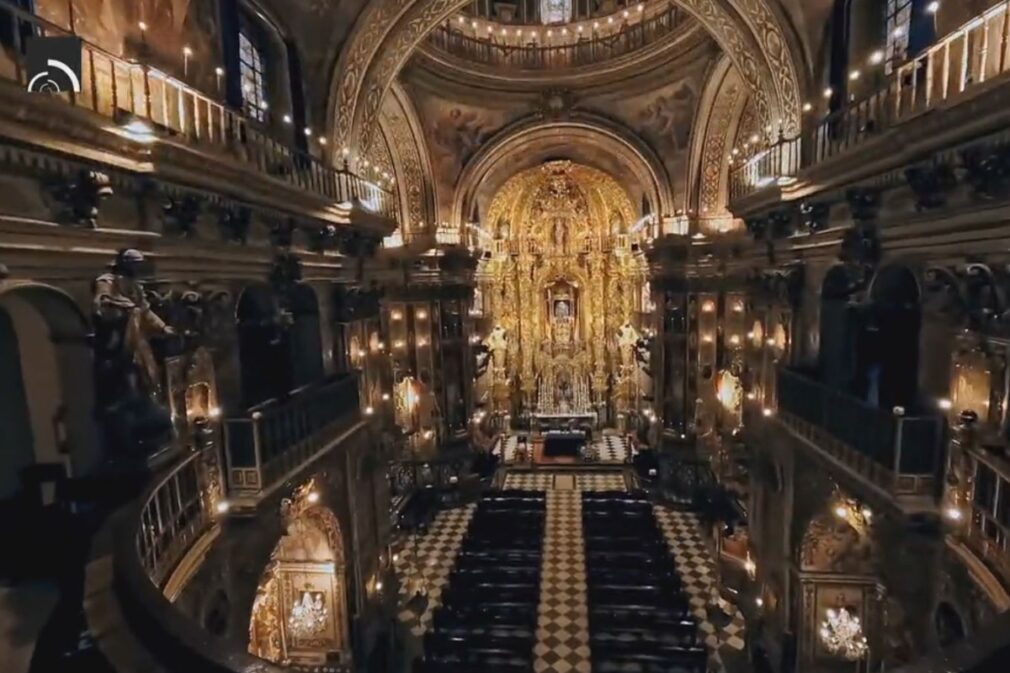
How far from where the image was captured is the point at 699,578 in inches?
611

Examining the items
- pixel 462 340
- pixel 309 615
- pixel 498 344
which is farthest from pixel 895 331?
pixel 498 344

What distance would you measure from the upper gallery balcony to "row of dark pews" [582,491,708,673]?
15.0 meters

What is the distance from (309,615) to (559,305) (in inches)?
847

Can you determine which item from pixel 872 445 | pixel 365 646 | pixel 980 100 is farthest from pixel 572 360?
pixel 980 100

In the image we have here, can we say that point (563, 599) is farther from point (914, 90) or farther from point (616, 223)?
point (616, 223)

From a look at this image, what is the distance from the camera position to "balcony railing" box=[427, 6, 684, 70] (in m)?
17.0

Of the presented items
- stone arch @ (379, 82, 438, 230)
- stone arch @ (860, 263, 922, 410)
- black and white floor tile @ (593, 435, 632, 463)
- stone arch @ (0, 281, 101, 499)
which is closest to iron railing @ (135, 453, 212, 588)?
stone arch @ (0, 281, 101, 499)

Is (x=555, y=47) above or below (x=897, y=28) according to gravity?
above

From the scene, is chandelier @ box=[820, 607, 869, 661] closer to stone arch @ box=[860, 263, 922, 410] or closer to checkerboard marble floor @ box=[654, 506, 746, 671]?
checkerboard marble floor @ box=[654, 506, 746, 671]

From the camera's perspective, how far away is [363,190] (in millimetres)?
13586

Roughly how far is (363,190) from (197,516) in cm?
903

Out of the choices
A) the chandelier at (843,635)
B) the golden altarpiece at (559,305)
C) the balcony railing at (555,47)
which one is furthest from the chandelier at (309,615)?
the golden altarpiece at (559,305)

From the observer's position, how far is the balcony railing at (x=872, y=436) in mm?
6613

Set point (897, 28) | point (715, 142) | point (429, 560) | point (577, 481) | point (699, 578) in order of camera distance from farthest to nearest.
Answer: point (577, 481), point (715, 142), point (429, 560), point (699, 578), point (897, 28)
